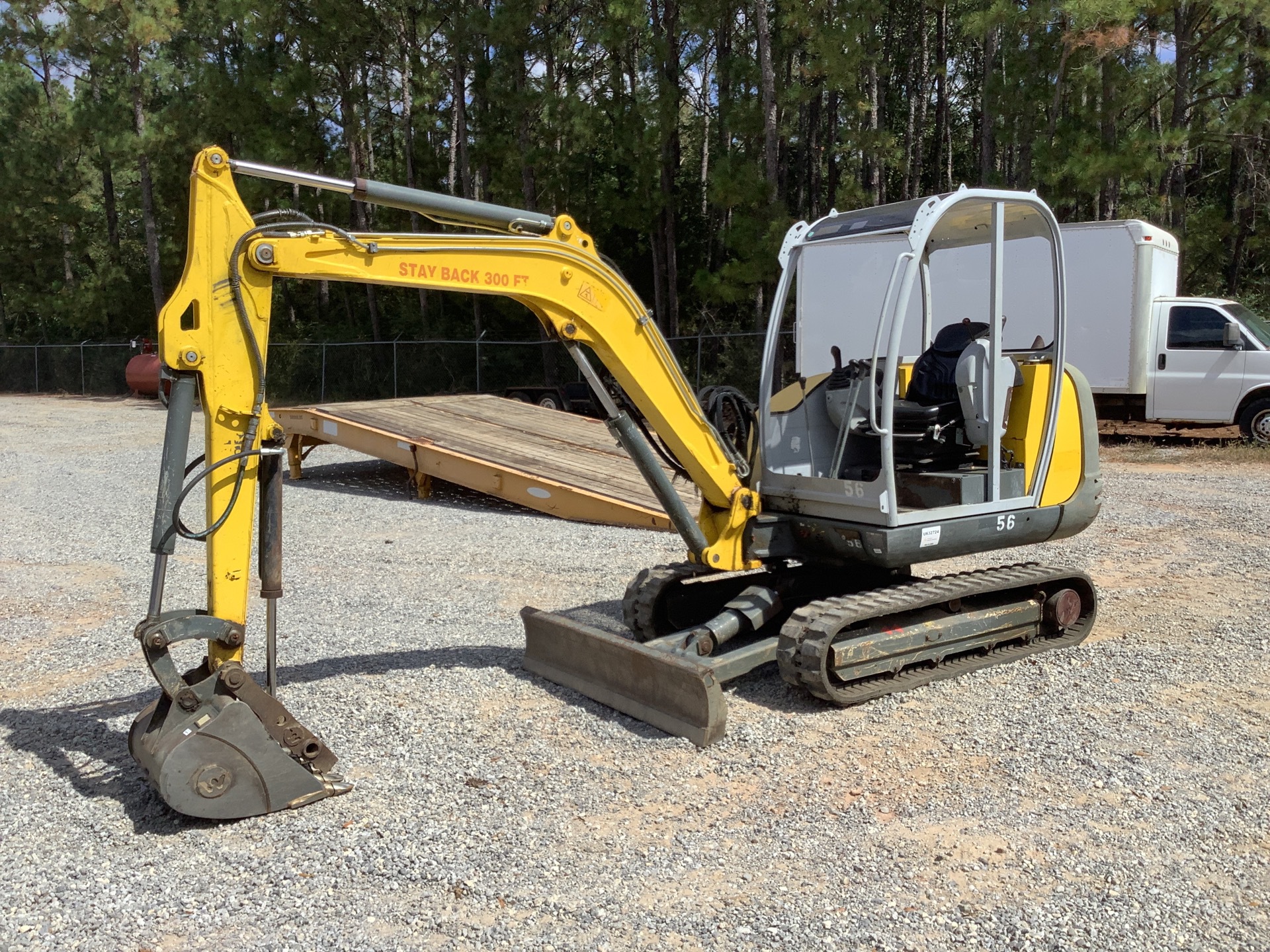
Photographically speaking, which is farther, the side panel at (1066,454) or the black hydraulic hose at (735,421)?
the side panel at (1066,454)

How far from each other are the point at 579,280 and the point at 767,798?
2.57 m

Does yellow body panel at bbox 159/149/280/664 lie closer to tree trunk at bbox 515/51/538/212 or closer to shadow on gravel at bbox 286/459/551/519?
shadow on gravel at bbox 286/459/551/519

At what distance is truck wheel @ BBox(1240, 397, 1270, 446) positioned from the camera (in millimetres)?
15430

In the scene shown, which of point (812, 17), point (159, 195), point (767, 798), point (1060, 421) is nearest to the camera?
point (767, 798)

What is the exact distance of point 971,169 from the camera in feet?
98.2

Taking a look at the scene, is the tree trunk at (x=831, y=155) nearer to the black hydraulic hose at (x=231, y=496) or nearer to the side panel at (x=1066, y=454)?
the side panel at (x=1066, y=454)

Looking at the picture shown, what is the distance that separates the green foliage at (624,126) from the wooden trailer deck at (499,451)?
838cm

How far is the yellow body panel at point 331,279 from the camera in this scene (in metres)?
4.54

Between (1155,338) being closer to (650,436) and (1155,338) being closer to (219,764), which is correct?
(650,436)

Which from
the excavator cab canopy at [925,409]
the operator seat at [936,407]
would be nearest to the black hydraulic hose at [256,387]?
the excavator cab canopy at [925,409]

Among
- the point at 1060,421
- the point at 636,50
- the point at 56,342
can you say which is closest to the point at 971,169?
the point at 636,50

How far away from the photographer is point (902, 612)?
6.13 metres

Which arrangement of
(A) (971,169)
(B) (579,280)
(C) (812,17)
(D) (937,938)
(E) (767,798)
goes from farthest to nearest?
(A) (971,169), (C) (812,17), (B) (579,280), (E) (767,798), (D) (937,938)

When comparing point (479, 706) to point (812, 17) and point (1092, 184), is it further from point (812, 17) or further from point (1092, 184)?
point (812, 17)
